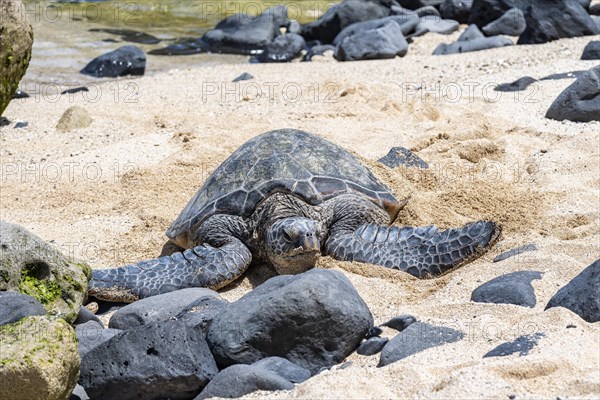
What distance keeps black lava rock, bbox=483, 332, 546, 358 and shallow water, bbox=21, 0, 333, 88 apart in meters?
9.22

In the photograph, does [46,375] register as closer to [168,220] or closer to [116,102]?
[168,220]

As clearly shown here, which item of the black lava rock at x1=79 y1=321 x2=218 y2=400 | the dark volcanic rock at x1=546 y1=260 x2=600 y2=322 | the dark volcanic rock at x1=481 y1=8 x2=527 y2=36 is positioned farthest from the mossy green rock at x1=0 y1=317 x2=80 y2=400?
the dark volcanic rock at x1=481 y1=8 x2=527 y2=36

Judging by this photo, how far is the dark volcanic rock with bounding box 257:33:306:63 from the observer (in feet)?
44.6

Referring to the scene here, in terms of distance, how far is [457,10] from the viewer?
15.0 m

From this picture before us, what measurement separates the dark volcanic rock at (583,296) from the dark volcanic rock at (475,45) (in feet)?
26.9

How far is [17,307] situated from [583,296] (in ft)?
8.27

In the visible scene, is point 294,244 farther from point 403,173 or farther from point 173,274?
point 403,173

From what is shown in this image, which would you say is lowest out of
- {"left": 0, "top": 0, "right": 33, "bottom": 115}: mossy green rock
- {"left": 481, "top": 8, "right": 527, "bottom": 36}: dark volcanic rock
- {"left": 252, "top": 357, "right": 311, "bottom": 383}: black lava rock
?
{"left": 252, "top": 357, "right": 311, "bottom": 383}: black lava rock

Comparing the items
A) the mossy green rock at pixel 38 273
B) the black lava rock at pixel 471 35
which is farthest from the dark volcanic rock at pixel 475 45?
the mossy green rock at pixel 38 273

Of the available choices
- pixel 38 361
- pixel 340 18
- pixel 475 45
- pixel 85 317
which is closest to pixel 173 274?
pixel 85 317

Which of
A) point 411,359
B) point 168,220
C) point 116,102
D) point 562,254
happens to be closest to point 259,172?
point 168,220

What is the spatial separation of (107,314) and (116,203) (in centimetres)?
182

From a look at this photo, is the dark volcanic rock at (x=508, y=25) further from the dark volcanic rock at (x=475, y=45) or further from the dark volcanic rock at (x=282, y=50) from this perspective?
the dark volcanic rock at (x=282, y=50)

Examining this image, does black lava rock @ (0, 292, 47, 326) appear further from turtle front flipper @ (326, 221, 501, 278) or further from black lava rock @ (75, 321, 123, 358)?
turtle front flipper @ (326, 221, 501, 278)
